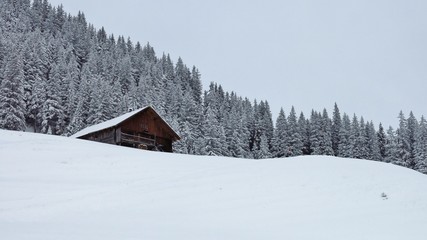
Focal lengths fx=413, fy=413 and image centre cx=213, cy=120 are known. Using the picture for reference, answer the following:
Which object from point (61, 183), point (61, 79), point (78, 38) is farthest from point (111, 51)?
point (61, 183)

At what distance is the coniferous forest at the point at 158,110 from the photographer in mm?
65438

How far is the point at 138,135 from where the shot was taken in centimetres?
4447

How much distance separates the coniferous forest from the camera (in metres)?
65.4

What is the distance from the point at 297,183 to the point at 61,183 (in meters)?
10.3

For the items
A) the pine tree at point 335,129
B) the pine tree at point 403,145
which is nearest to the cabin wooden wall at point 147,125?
the pine tree at point 403,145

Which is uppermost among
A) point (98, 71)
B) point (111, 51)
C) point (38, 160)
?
point (111, 51)

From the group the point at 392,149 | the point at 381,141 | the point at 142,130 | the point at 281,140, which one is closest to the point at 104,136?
the point at 142,130

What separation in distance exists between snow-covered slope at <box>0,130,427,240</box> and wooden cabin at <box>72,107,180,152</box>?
18.3m

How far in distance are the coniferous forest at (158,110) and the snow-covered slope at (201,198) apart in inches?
1510

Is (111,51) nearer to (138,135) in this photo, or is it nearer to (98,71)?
(98,71)

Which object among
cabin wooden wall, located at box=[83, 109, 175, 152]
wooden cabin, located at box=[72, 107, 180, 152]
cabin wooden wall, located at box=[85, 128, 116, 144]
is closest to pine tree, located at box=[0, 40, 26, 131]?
wooden cabin, located at box=[72, 107, 180, 152]

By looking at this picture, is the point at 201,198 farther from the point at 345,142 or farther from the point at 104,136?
the point at 345,142

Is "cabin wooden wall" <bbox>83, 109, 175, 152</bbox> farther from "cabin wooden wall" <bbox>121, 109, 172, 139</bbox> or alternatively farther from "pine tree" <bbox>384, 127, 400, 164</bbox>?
"pine tree" <bbox>384, 127, 400, 164</bbox>

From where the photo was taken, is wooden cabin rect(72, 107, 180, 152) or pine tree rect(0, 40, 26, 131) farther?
pine tree rect(0, 40, 26, 131)
